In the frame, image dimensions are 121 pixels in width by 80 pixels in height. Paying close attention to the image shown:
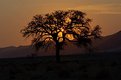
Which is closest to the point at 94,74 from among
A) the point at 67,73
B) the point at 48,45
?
the point at 67,73

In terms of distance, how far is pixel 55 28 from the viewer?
79.2 meters

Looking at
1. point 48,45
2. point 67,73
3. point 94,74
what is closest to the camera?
point 94,74

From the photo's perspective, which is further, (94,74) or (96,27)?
(96,27)

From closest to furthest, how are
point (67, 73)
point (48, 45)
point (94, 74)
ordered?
point (94, 74)
point (67, 73)
point (48, 45)

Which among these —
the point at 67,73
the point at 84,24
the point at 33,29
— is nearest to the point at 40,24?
the point at 33,29

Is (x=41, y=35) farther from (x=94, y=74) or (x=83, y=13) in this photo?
(x=94, y=74)

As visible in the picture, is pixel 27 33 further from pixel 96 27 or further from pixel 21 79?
pixel 21 79

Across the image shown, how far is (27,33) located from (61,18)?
5.93 metres

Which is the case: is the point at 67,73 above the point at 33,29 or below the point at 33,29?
below

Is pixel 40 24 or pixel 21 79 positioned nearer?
pixel 21 79

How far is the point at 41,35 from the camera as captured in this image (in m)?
80.0

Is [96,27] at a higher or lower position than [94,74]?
higher

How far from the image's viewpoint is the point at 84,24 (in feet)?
264

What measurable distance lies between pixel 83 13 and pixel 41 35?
295 inches
